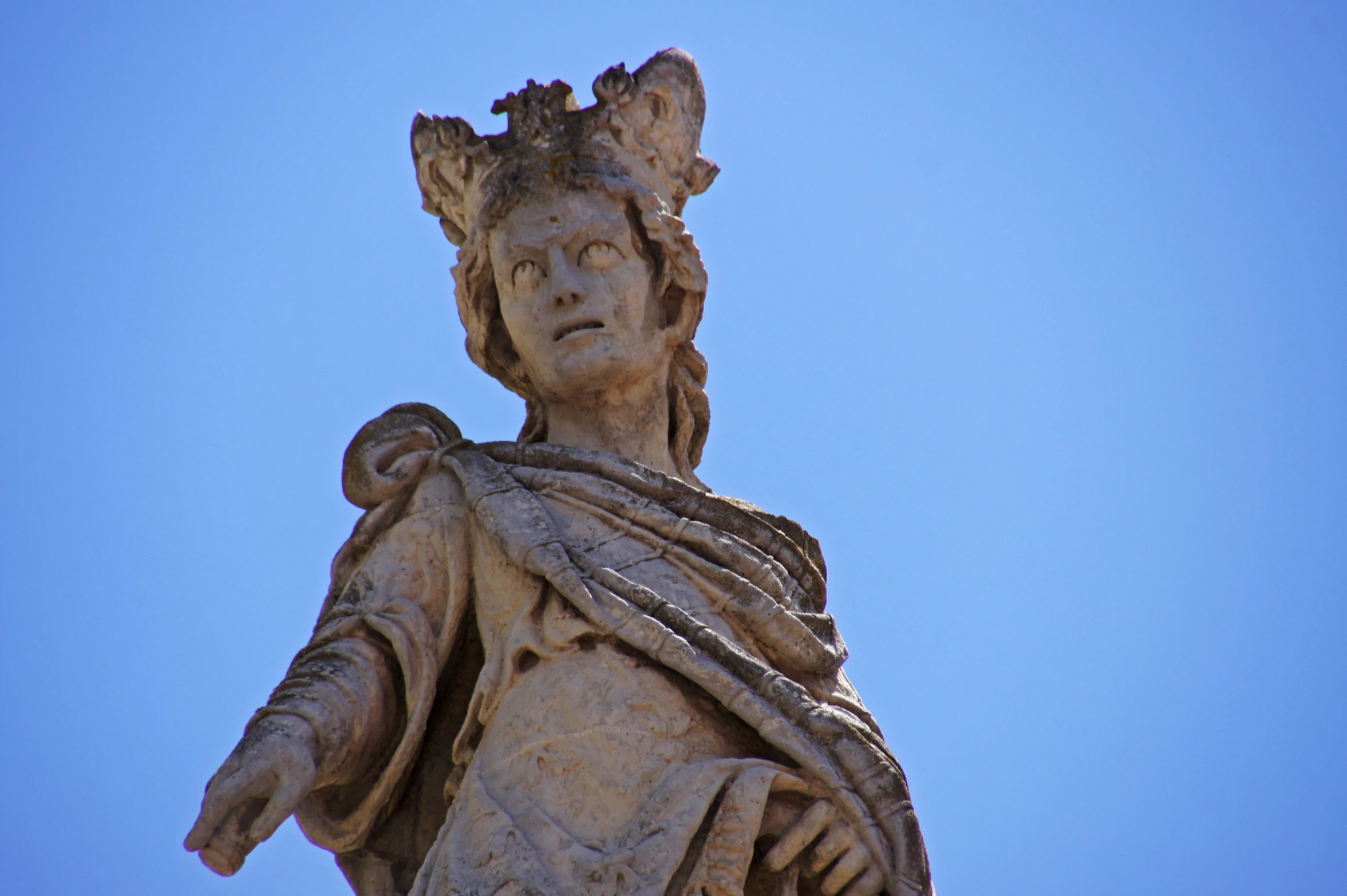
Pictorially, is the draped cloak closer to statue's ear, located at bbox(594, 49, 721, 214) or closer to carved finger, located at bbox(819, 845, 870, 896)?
carved finger, located at bbox(819, 845, 870, 896)

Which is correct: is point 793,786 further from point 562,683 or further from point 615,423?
point 615,423

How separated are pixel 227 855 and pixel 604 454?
6.97ft

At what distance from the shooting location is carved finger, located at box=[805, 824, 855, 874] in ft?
17.7

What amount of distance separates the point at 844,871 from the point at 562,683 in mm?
1141

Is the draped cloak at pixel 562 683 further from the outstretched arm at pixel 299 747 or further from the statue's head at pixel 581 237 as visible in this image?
the statue's head at pixel 581 237

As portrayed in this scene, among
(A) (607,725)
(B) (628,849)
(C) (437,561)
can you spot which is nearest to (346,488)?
(C) (437,561)

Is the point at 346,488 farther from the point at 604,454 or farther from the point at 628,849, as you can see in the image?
the point at 628,849

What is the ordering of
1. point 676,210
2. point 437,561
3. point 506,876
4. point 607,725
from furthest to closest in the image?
point 676,210 → point 437,561 → point 607,725 → point 506,876

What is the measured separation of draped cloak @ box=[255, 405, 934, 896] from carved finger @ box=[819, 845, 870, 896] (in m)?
0.06

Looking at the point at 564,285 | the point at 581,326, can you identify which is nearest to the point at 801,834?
the point at 581,326

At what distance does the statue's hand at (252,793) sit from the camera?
5270 mm

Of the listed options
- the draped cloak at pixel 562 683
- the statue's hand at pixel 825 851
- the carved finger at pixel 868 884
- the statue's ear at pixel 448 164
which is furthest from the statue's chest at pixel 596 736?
the statue's ear at pixel 448 164

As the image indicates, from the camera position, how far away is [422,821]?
20.4 ft

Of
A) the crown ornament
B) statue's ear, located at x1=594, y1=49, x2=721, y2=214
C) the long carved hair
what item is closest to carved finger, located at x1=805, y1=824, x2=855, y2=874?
the long carved hair
